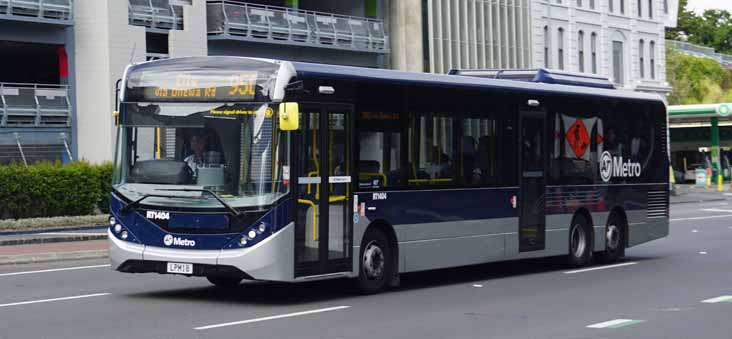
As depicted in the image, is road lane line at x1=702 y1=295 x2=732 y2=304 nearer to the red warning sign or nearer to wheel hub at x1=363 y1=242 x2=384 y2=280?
wheel hub at x1=363 y1=242 x2=384 y2=280

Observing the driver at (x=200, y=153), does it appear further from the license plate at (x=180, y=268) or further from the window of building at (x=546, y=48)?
the window of building at (x=546, y=48)

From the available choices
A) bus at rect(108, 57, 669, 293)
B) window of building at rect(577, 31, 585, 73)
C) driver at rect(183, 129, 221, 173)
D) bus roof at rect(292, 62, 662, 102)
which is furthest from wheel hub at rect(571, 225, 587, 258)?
window of building at rect(577, 31, 585, 73)

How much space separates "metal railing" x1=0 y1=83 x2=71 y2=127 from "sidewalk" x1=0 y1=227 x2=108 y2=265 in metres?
7.04

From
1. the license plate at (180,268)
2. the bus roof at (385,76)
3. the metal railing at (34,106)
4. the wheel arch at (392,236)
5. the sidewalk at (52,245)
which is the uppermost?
the metal railing at (34,106)

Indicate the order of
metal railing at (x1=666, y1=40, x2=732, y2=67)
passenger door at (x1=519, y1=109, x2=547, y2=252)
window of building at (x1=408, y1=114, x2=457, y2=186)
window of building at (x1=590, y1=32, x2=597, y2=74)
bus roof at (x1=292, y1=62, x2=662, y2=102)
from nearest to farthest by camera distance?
1. bus roof at (x1=292, y1=62, x2=662, y2=102)
2. window of building at (x1=408, y1=114, x2=457, y2=186)
3. passenger door at (x1=519, y1=109, x2=547, y2=252)
4. window of building at (x1=590, y1=32, x2=597, y2=74)
5. metal railing at (x1=666, y1=40, x2=732, y2=67)

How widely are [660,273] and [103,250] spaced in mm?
10574

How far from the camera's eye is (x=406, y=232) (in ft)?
53.3

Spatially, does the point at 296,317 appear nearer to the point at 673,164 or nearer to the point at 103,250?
the point at 103,250

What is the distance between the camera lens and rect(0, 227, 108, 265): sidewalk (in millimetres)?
21828

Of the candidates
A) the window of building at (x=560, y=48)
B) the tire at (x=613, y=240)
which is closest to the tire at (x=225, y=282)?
the tire at (x=613, y=240)

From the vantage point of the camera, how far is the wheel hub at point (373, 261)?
15.5 meters

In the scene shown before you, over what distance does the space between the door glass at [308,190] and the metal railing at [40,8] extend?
79.3ft

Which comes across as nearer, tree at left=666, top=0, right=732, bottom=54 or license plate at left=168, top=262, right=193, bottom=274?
license plate at left=168, top=262, right=193, bottom=274

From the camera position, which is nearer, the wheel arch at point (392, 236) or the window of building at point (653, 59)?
the wheel arch at point (392, 236)
